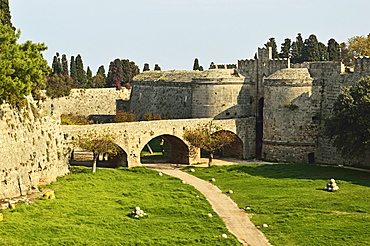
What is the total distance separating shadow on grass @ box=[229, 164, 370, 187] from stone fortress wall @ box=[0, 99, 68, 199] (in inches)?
552

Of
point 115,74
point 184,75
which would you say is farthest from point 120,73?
point 184,75

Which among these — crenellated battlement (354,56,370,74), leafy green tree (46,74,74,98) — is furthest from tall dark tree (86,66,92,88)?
crenellated battlement (354,56,370,74)

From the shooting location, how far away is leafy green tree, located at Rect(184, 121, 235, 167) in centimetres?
4838

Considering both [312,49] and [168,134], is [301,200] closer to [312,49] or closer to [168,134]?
[168,134]

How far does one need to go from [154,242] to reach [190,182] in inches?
616

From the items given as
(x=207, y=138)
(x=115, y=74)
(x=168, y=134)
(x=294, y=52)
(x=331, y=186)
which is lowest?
(x=331, y=186)

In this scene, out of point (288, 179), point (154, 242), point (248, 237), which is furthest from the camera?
point (288, 179)

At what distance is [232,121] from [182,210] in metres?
20.9

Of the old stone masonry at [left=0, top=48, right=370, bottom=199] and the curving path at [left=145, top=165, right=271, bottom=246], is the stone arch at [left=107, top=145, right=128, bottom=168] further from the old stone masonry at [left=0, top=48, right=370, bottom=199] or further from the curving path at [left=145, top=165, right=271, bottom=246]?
the curving path at [left=145, top=165, right=271, bottom=246]

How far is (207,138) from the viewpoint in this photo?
48750 mm

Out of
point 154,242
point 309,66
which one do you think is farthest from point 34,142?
point 309,66

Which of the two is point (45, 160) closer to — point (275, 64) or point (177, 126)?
point (177, 126)

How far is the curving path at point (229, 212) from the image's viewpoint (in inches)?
1123

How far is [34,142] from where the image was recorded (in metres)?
36.1
